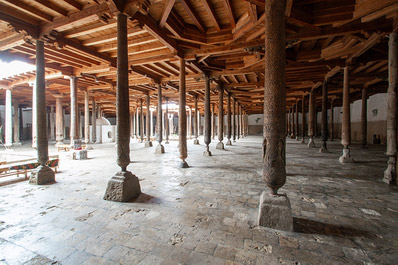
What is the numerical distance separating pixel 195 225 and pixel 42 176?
17.9ft

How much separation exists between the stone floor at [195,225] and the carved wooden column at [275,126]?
30 cm

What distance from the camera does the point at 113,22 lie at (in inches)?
222

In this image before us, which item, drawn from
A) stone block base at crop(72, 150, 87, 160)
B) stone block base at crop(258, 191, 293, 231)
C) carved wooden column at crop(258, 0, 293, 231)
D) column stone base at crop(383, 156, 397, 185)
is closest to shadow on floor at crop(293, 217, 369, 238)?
stone block base at crop(258, 191, 293, 231)

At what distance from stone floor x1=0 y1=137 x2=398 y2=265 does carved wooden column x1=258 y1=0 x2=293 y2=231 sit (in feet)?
0.99

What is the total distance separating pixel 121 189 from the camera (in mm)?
4148

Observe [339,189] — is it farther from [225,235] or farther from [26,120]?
[26,120]

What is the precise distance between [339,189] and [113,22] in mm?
8346

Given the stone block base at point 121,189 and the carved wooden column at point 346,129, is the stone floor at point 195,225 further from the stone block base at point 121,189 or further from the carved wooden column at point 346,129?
the carved wooden column at point 346,129

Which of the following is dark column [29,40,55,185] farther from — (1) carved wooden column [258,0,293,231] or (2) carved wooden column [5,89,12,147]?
(2) carved wooden column [5,89,12,147]

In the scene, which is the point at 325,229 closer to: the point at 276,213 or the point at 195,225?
the point at 276,213

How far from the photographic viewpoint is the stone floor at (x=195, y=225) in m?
2.38

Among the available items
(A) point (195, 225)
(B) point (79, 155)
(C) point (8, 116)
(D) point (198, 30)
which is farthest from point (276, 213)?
(C) point (8, 116)

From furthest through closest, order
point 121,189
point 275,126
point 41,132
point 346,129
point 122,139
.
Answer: point 346,129
point 41,132
point 122,139
point 121,189
point 275,126

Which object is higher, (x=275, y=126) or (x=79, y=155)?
(x=275, y=126)
